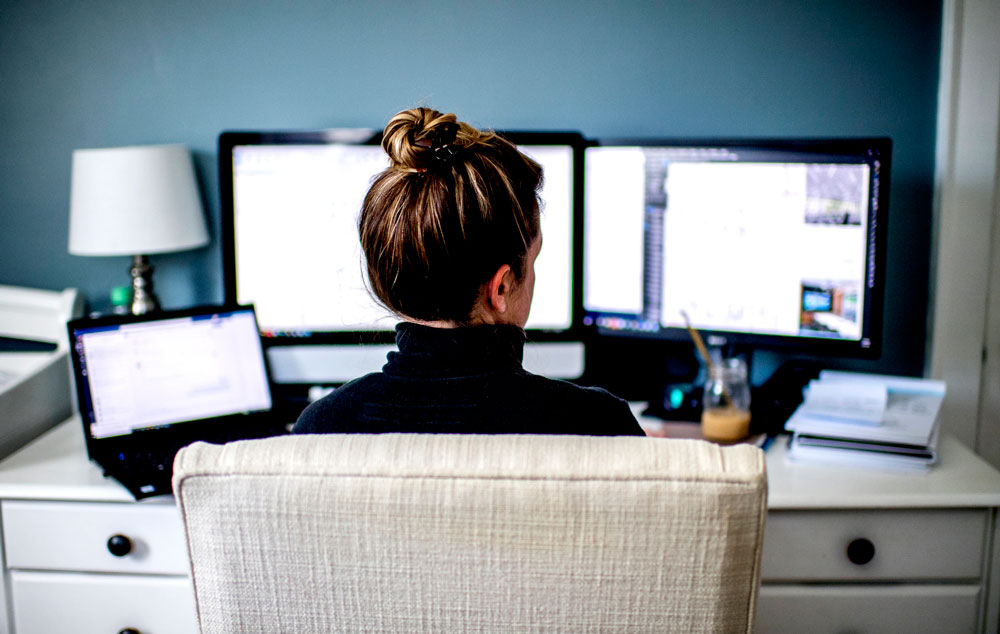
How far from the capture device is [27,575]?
1474 mm

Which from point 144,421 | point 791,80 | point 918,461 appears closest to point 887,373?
point 918,461

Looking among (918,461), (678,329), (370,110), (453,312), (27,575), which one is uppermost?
(370,110)

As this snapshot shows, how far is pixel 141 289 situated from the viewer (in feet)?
6.09

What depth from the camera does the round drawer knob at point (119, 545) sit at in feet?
4.66

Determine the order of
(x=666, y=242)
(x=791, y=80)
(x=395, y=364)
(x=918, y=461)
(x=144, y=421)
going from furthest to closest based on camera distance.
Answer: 1. (x=791, y=80)
2. (x=666, y=242)
3. (x=144, y=421)
4. (x=918, y=461)
5. (x=395, y=364)

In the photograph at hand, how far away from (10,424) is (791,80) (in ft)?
5.28

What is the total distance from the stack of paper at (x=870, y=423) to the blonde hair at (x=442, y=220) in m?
0.74

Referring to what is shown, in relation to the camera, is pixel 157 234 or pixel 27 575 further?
pixel 157 234

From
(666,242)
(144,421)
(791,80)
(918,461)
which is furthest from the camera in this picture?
(791,80)

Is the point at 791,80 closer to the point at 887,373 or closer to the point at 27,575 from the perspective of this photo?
the point at 887,373

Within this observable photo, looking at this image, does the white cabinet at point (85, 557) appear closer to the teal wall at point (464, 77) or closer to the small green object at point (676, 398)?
the teal wall at point (464, 77)

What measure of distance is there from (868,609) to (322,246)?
112 centimetres

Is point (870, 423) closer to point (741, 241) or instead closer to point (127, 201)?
point (741, 241)

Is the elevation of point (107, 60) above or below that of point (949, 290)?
above
